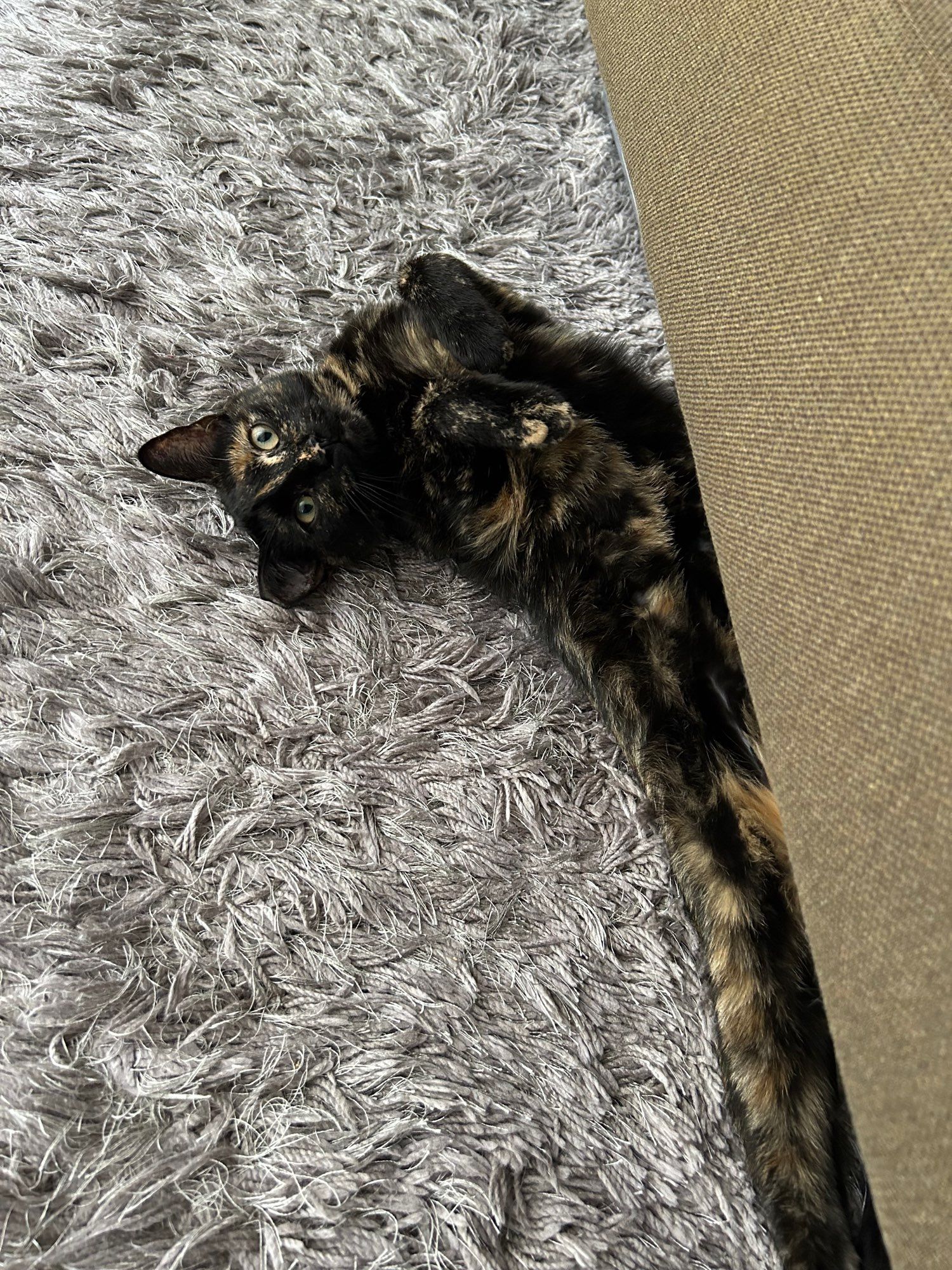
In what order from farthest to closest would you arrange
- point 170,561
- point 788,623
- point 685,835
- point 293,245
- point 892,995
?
point 293,245
point 170,561
point 685,835
point 788,623
point 892,995

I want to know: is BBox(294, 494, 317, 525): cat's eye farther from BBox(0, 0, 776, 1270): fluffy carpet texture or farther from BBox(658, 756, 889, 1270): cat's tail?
BBox(658, 756, 889, 1270): cat's tail

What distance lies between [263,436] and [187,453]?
116 mm

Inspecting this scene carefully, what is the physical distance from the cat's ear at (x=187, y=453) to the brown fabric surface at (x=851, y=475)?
2.40 ft

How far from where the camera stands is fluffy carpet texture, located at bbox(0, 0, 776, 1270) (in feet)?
2.81

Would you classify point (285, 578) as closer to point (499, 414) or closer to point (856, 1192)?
point (499, 414)

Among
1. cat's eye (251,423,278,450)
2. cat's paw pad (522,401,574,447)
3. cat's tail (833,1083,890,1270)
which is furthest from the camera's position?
cat's eye (251,423,278,450)

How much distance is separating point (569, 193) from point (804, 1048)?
135cm

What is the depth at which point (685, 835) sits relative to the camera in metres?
0.99

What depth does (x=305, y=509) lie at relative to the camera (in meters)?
1.23

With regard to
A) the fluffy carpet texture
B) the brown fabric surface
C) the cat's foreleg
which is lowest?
the fluffy carpet texture

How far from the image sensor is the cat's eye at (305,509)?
122 centimetres

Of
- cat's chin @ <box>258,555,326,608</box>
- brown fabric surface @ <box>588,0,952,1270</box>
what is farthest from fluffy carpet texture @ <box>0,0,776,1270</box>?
brown fabric surface @ <box>588,0,952,1270</box>

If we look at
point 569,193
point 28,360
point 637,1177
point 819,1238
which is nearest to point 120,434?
point 28,360

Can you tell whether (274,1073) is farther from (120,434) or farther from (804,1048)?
(120,434)
